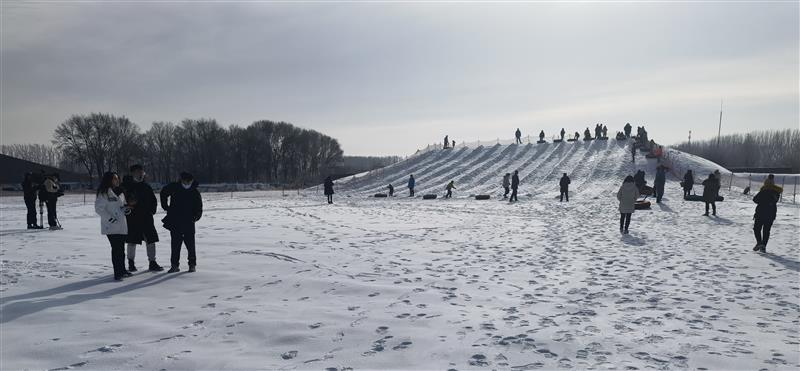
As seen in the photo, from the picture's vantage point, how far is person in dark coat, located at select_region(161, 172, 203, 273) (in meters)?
7.36

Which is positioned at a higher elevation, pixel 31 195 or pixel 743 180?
pixel 743 180

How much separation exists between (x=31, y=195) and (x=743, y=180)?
3659 centimetres

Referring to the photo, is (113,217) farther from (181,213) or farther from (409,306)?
(409,306)

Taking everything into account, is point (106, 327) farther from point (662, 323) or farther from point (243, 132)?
point (243, 132)

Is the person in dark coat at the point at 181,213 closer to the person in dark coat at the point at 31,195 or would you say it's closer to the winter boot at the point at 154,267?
the winter boot at the point at 154,267

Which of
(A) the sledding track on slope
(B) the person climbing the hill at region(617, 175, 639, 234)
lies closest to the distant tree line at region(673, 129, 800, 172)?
(A) the sledding track on slope

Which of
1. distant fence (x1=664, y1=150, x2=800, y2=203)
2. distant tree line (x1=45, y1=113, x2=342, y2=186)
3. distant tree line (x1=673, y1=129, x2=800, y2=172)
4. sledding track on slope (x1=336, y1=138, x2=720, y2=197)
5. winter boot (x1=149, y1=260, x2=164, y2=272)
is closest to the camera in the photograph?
winter boot (x1=149, y1=260, x2=164, y2=272)

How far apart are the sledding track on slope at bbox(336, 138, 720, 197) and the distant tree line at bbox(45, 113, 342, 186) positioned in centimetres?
2947

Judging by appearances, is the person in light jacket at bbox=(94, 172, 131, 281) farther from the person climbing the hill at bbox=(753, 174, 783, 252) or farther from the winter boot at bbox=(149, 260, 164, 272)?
the person climbing the hill at bbox=(753, 174, 783, 252)

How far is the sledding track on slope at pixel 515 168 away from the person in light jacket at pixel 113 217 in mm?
28227

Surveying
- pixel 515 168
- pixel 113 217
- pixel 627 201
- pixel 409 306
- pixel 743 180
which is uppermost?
pixel 515 168

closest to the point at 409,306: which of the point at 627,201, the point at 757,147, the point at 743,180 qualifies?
the point at 627,201

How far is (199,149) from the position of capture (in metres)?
89.2

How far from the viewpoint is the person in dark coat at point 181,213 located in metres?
7.36
